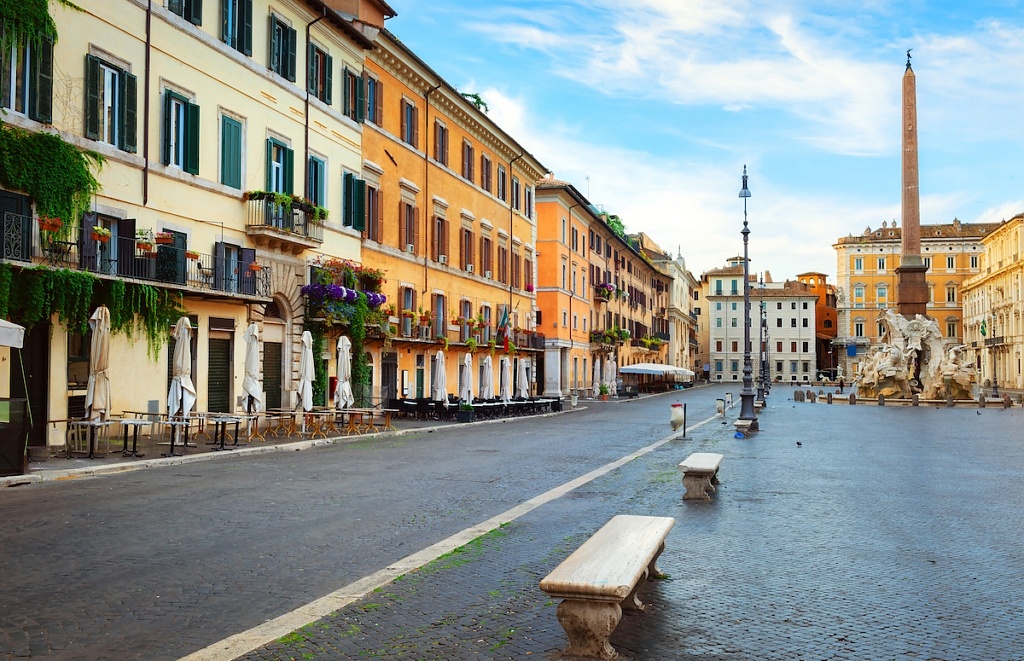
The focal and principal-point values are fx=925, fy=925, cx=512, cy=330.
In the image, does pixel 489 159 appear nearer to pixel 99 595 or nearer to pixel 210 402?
pixel 210 402

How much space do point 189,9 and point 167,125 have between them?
303 cm

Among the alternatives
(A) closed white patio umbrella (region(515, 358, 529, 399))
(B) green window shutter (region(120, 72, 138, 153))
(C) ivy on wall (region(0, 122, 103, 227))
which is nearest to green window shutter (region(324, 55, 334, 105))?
(B) green window shutter (region(120, 72, 138, 153))

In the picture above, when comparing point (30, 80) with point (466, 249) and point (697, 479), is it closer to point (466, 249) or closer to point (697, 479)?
point (697, 479)

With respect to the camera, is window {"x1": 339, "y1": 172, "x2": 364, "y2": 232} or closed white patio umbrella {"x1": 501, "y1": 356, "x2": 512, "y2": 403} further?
closed white patio umbrella {"x1": 501, "y1": 356, "x2": 512, "y2": 403}

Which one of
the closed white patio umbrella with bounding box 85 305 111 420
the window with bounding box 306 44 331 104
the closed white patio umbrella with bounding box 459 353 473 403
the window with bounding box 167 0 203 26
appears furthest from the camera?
the closed white patio umbrella with bounding box 459 353 473 403

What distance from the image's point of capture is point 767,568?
7.90 metres

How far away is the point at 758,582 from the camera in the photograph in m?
7.38

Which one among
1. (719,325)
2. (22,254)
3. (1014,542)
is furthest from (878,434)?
(719,325)

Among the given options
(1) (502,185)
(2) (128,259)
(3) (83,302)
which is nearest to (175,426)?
(3) (83,302)

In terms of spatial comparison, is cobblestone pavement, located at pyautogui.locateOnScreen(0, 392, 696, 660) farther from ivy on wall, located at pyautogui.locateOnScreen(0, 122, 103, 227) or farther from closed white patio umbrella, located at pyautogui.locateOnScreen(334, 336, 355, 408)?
closed white patio umbrella, located at pyautogui.locateOnScreen(334, 336, 355, 408)

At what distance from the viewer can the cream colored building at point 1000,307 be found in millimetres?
87250

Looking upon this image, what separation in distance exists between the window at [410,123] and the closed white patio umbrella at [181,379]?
17.0 meters

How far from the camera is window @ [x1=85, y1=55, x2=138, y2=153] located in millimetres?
18875

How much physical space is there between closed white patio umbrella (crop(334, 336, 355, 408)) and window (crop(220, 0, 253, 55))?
27.5 feet
